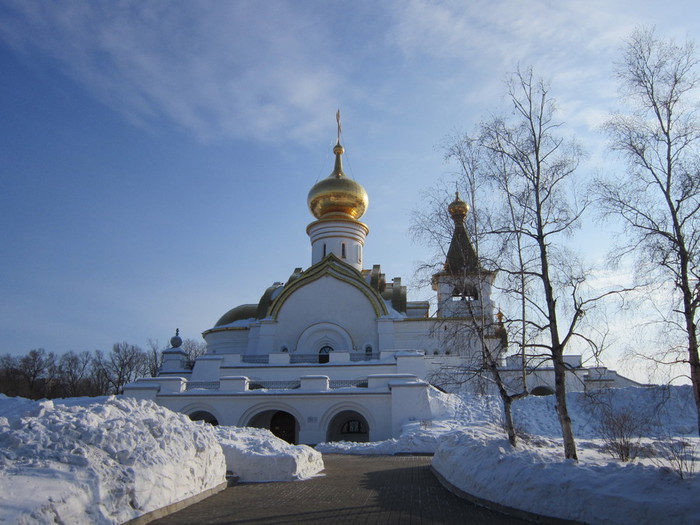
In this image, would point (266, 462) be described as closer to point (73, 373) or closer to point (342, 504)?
point (342, 504)

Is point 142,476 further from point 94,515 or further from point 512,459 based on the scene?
point 512,459

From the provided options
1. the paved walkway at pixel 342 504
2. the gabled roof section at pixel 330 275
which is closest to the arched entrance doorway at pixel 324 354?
the gabled roof section at pixel 330 275

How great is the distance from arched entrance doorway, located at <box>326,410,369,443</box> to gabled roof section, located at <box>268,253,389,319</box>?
6.33 metres

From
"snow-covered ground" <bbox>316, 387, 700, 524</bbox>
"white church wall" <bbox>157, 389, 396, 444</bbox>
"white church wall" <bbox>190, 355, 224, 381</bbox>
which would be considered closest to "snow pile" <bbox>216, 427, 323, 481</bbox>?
"snow-covered ground" <bbox>316, 387, 700, 524</bbox>

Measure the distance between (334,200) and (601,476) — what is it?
81.8 ft

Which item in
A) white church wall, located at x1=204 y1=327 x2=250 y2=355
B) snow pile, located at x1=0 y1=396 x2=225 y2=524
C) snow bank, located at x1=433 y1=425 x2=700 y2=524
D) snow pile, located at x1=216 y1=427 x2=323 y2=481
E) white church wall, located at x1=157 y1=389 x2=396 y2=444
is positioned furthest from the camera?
white church wall, located at x1=204 y1=327 x2=250 y2=355

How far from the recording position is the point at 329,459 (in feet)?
39.7

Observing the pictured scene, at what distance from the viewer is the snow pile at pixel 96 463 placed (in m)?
4.31

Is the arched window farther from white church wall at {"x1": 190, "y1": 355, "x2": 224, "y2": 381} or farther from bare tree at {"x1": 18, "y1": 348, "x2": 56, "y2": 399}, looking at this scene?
bare tree at {"x1": 18, "y1": 348, "x2": 56, "y2": 399}

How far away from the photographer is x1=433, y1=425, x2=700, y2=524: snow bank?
4.62 metres

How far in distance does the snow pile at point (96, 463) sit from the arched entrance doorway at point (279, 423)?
11.9 m

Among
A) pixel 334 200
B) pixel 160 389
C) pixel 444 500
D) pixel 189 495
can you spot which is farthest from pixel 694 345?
pixel 334 200

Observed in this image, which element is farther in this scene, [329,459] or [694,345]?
[329,459]

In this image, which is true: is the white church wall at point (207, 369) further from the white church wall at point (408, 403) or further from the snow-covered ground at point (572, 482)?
the snow-covered ground at point (572, 482)
